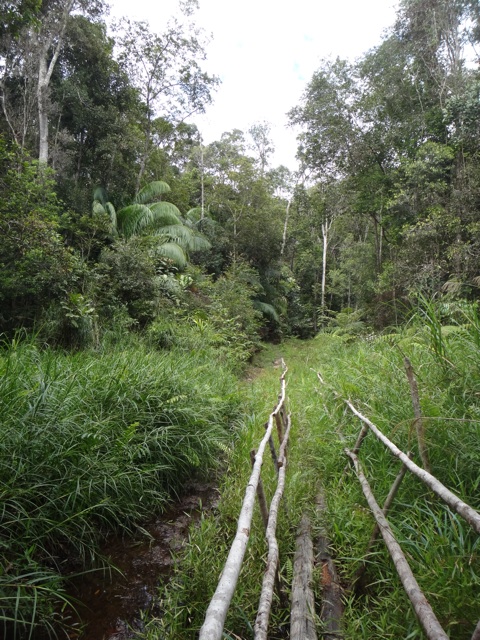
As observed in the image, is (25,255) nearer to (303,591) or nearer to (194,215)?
(303,591)

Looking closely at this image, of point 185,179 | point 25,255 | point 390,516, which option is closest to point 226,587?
point 390,516

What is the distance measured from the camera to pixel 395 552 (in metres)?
1.17

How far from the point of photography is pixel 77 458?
2180 millimetres

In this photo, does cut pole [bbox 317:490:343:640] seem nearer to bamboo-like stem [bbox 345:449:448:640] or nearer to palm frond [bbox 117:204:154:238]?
bamboo-like stem [bbox 345:449:448:640]

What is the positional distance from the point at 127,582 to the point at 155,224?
33.9 ft

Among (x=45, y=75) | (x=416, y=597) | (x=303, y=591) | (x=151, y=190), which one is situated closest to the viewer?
(x=416, y=597)

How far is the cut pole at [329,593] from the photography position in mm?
1465

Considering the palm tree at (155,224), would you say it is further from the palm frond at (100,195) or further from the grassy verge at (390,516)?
the grassy verge at (390,516)

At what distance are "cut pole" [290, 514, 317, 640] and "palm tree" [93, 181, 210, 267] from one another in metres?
8.00

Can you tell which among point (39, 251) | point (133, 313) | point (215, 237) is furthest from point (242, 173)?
point (39, 251)

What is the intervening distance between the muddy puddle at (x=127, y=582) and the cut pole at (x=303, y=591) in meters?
0.86

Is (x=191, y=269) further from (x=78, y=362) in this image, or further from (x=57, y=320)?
(x=78, y=362)

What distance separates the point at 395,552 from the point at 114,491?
1954 mm

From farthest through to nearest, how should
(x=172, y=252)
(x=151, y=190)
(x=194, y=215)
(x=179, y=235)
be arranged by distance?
1. (x=194, y=215)
2. (x=151, y=190)
3. (x=179, y=235)
4. (x=172, y=252)
